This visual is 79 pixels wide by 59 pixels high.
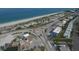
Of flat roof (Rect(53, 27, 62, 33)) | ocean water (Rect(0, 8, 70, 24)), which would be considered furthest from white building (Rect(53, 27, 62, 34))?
ocean water (Rect(0, 8, 70, 24))

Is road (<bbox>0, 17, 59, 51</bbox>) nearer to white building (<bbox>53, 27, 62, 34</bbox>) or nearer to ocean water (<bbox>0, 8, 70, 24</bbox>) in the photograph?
white building (<bbox>53, 27, 62, 34</bbox>)

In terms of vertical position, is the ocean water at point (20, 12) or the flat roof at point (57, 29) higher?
the ocean water at point (20, 12)

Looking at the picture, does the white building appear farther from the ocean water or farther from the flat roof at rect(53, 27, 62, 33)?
the ocean water

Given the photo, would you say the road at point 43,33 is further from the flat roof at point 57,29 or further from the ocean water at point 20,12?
the ocean water at point 20,12

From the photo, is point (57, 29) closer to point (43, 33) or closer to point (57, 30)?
point (57, 30)

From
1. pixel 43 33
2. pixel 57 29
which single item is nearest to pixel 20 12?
pixel 43 33

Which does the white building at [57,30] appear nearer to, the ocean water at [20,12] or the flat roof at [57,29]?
the flat roof at [57,29]

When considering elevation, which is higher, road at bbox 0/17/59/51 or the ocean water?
the ocean water

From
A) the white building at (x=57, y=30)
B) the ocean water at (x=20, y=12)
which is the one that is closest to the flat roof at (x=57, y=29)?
the white building at (x=57, y=30)
